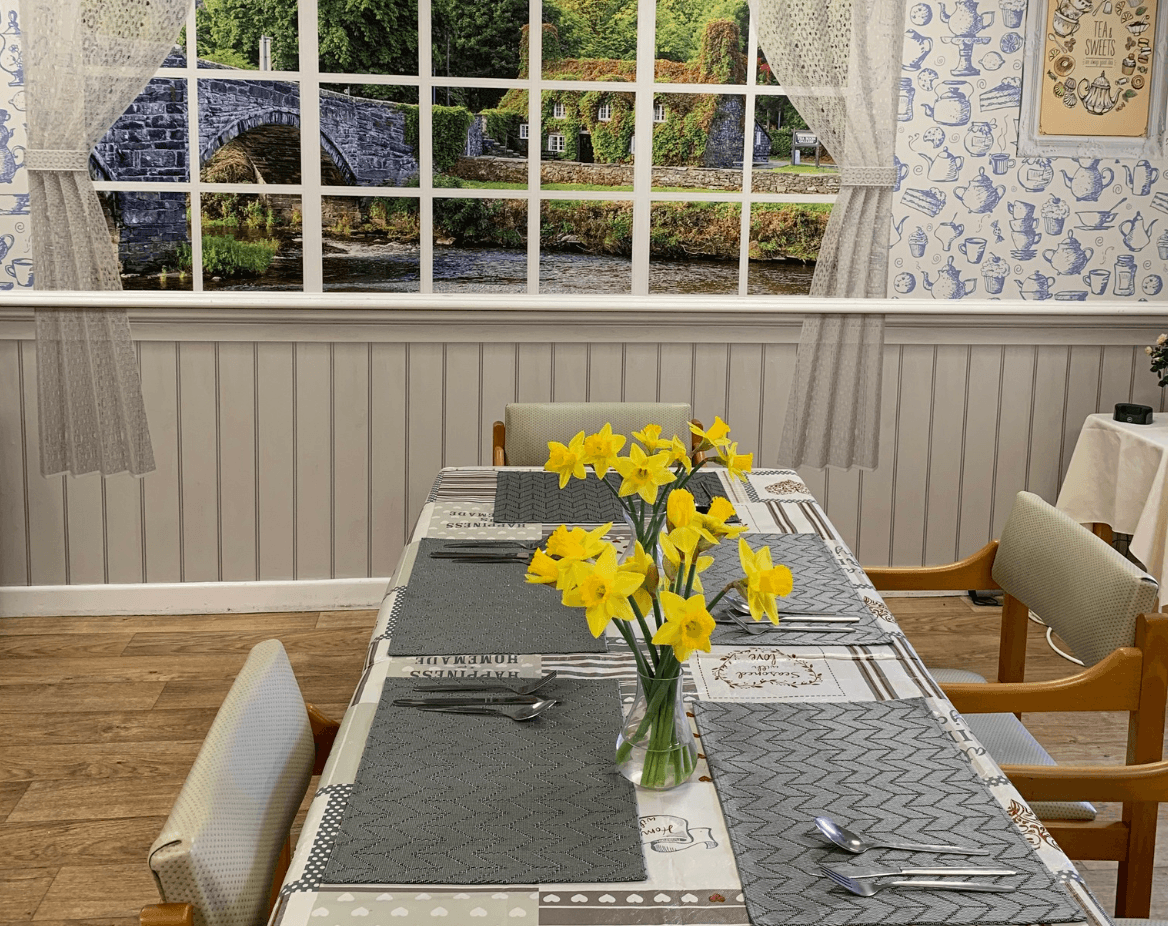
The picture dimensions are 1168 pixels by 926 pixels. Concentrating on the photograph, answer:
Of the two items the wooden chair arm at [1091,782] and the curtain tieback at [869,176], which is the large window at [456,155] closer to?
the curtain tieback at [869,176]

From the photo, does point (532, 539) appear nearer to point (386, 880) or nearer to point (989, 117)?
point (386, 880)

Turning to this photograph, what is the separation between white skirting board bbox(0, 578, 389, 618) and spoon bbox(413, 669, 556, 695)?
217cm

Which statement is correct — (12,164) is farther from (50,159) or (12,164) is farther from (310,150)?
(310,150)

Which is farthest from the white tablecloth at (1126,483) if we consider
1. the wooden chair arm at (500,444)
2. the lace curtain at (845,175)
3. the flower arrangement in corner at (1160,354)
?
the wooden chair arm at (500,444)

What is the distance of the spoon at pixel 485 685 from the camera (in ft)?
5.29

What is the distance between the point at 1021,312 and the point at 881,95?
0.77 meters

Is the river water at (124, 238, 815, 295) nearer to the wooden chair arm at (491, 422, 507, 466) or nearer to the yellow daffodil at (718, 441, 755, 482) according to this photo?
the wooden chair arm at (491, 422, 507, 466)

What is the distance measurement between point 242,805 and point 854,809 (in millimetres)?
643

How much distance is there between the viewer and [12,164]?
135 inches

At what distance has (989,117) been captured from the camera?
3.66 meters

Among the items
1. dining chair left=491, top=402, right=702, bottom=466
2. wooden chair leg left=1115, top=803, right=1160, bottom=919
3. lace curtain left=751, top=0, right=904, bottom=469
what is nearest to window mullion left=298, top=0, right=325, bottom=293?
dining chair left=491, top=402, right=702, bottom=466

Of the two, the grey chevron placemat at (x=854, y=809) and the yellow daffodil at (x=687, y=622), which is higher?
the yellow daffodil at (x=687, y=622)

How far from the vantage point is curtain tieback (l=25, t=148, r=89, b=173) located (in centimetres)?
338

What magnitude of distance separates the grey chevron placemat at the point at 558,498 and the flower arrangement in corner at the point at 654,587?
753 millimetres
